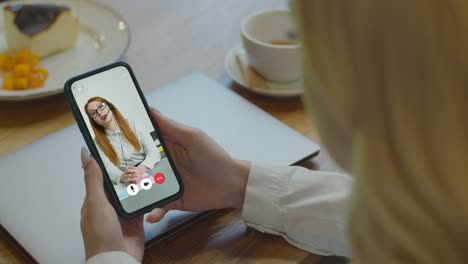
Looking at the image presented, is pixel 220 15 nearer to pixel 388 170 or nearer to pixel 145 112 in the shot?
pixel 145 112

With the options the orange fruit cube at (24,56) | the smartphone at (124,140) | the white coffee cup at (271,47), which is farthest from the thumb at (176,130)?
the orange fruit cube at (24,56)

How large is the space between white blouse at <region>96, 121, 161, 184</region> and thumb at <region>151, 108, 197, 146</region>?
0.03 m

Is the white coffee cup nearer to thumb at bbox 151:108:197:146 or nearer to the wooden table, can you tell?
the wooden table

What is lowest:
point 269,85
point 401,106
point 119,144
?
point 269,85

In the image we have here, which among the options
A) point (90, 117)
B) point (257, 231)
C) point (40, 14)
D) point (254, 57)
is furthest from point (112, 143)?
point (40, 14)

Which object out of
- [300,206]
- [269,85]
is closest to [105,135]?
[300,206]

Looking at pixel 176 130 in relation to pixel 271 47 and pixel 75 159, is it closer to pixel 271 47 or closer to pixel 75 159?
pixel 75 159

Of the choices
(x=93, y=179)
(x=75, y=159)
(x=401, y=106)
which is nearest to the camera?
(x=401, y=106)

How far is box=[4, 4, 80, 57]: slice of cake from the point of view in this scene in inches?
35.8

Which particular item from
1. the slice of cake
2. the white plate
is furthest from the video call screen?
the slice of cake

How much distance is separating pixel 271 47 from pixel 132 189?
0.34m

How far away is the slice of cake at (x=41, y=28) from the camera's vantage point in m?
0.91

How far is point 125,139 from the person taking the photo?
0.63m

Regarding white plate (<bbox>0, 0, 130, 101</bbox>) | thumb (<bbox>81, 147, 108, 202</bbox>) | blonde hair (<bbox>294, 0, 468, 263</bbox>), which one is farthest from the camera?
white plate (<bbox>0, 0, 130, 101</bbox>)
